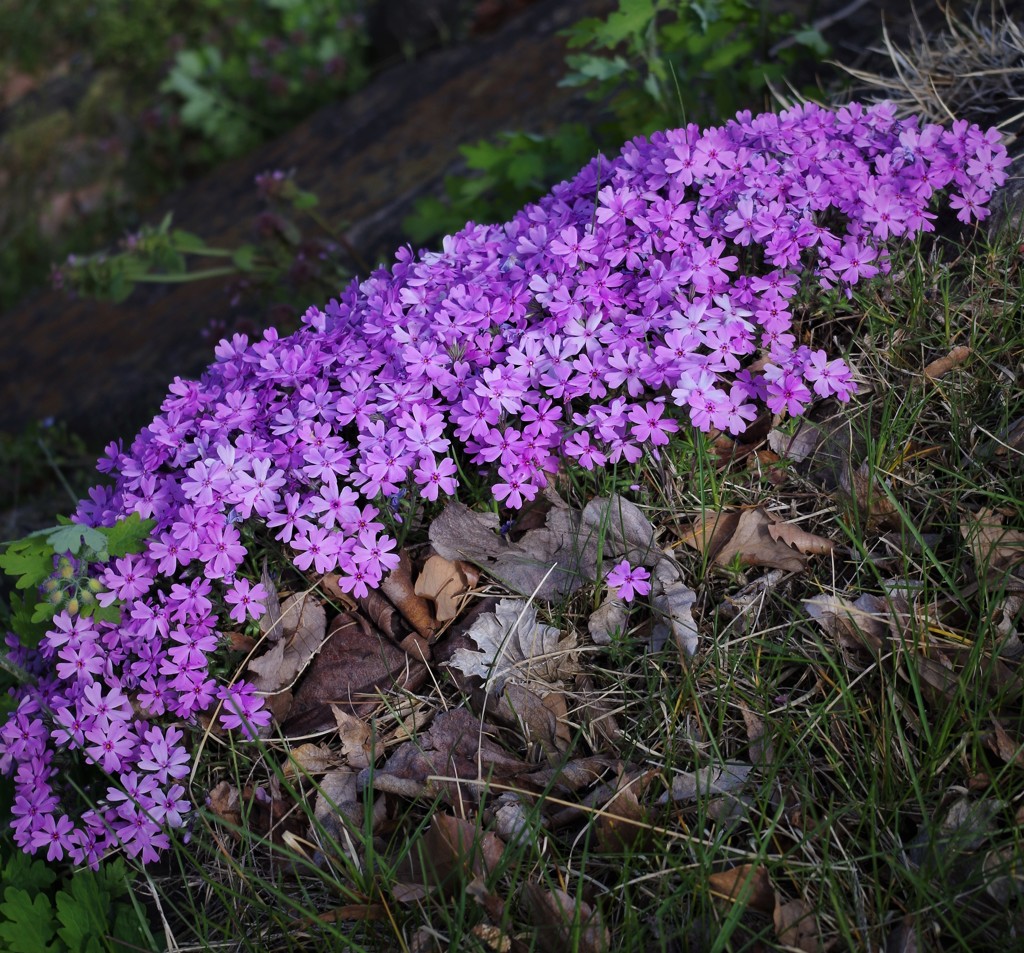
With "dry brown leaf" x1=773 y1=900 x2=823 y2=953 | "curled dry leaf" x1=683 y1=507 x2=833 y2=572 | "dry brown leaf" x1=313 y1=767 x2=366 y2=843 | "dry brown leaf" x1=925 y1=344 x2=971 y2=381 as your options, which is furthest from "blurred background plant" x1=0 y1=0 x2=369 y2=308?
"dry brown leaf" x1=773 y1=900 x2=823 y2=953

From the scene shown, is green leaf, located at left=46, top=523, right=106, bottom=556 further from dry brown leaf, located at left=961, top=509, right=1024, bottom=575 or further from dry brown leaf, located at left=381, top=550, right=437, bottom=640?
dry brown leaf, located at left=961, top=509, right=1024, bottom=575

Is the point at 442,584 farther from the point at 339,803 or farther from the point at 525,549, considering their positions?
the point at 339,803

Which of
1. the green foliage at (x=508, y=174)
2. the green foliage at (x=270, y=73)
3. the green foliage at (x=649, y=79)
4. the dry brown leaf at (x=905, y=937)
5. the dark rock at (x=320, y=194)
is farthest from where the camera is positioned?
the green foliage at (x=270, y=73)

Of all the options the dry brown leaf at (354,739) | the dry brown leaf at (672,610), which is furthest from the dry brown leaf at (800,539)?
the dry brown leaf at (354,739)

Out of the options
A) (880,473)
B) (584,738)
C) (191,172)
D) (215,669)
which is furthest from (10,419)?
(880,473)

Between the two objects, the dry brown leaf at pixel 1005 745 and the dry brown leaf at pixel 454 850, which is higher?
the dry brown leaf at pixel 454 850

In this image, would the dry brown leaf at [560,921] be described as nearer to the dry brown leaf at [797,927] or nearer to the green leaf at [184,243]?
the dry brown leaf at [797,927]

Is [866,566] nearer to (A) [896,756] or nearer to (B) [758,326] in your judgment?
(A) [896,756]
